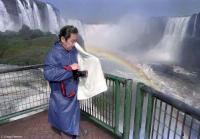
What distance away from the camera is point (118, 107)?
3.54m

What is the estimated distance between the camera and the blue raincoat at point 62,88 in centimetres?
268

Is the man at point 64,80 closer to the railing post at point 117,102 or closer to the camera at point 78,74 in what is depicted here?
the camera at point 78,74

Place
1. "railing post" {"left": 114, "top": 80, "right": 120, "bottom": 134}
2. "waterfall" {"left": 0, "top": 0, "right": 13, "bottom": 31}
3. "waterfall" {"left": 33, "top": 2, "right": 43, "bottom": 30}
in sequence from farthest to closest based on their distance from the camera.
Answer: "waterfall" {"left": 33, "top": 2, "right": 43, "bottom": 30}
"waterfall" {"left": 0, "top": 0, "right": 13, "bottom": 31}
"railing post" {"left": 114, "top": 80, "right": 120, "bottom": 134}

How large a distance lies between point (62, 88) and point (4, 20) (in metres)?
23.2

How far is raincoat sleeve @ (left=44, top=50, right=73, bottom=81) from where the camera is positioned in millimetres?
2648

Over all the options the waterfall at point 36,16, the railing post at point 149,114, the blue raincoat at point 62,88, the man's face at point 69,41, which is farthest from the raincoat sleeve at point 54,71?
the waterfall at point 36,16

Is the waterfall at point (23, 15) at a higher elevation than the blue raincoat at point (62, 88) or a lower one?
→ higher

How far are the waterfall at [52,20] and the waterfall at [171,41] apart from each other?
49.8ft

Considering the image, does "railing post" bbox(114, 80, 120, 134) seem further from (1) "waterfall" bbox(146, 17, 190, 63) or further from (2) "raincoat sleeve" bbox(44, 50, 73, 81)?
(1) "waterfall" bbox(146, 17, 190, 63)

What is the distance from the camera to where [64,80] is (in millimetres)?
2752

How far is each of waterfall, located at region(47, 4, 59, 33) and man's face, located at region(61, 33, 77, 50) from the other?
29.9 metres

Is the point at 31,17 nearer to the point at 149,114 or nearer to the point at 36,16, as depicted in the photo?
the point at 36,16

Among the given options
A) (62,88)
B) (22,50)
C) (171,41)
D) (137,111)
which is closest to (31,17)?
(22,50)

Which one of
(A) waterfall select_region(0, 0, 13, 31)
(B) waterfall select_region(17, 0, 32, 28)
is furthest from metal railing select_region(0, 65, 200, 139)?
(B) waterfall select_region(17, 0, 32, 28)
